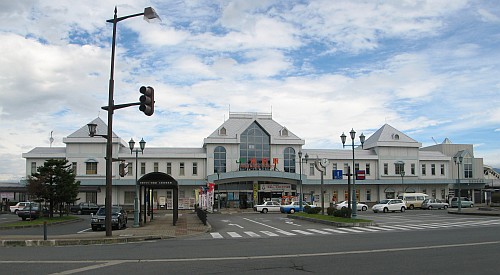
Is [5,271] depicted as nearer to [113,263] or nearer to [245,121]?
[113,263]

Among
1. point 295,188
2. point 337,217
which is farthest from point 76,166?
point 337,217

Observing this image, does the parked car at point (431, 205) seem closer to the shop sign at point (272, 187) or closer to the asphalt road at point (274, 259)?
the shop sign at point (272, 187)

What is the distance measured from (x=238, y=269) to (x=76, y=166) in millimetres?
59453

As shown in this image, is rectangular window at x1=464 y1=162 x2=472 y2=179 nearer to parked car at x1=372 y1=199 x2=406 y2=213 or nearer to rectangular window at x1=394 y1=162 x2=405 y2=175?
rectangular window at x1=394 y1=162 x2=405 y2=175

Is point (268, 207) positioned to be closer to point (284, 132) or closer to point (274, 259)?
point (284, 132)

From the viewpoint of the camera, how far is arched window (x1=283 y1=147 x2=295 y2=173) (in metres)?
70.2

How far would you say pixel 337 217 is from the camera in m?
32.7

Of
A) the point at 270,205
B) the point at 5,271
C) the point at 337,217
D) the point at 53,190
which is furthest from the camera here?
the point at 270,205

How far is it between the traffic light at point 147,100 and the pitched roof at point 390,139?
60.4 meters

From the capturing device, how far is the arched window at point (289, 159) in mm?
70250

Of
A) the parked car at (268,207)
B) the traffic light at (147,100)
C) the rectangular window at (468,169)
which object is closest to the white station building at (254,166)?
the rectangular window at (468,169)

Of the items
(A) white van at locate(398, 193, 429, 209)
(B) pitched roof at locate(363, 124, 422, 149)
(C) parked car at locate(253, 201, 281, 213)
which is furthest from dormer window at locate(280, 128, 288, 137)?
(A) white van at locate(398, 193, 429, 209)

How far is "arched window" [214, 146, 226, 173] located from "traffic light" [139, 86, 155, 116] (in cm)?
5016

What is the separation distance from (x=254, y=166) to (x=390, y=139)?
76.3ft
